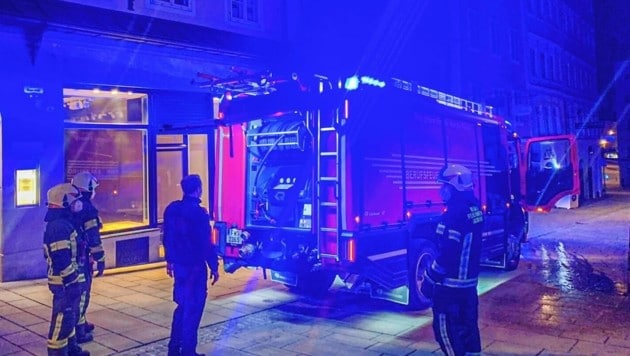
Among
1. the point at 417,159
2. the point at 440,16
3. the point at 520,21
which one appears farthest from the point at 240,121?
the point at 520,21

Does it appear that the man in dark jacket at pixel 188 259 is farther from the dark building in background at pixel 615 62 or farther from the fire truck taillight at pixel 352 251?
the dark building in background at pixel 615 62

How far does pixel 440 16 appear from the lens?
21.8 m

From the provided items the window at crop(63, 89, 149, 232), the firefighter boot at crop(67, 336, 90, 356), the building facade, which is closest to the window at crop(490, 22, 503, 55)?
the building facade

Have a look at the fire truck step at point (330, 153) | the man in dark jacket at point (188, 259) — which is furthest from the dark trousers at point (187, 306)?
the fire truck step at point (330, 153)

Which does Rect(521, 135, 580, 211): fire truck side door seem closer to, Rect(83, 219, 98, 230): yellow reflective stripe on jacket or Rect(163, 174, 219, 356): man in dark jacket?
Rect(163, 174, 219, 356): man in dark jacket

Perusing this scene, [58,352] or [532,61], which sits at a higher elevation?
[532,61]

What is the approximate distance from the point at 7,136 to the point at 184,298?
18.7ft

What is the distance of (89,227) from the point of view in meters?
5.70

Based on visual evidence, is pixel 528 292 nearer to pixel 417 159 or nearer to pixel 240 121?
pixel 417 159

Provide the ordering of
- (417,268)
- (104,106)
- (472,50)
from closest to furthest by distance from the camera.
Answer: (417,268) < (104,106) < (472,50)

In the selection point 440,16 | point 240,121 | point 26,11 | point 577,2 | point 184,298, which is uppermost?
point 577,2

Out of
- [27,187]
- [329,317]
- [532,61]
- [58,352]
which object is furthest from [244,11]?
[532,61]

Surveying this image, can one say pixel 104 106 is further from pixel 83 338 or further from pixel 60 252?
pixel 60 252

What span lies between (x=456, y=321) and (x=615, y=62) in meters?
46.0
